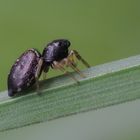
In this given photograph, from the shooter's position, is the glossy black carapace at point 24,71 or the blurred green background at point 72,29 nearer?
the glossy black carapace at point 24,71

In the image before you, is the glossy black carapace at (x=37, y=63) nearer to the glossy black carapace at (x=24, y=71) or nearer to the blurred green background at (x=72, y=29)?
the glossy black carapace at (x=24, y=71)

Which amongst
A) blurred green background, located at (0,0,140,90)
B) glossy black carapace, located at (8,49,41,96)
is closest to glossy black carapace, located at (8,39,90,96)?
glossy black carapace, located at (8,49,41,96)

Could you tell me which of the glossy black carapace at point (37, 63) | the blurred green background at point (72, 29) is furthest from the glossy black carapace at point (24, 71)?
the blurred green background at point (72, 29)

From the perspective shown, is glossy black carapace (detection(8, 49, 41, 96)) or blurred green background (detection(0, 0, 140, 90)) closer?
glossy black carapace (detection(8, 49, 41, 96))

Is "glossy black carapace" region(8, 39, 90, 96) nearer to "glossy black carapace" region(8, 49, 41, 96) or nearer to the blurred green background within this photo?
"glossy black carapace" region(8, 49, 41, 96)

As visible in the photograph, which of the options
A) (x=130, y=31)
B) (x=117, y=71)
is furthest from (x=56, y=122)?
(x=130, y=31)

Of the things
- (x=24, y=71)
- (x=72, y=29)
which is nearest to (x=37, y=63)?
(x=24, y=71)

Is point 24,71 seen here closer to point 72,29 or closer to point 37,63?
point 37,63
